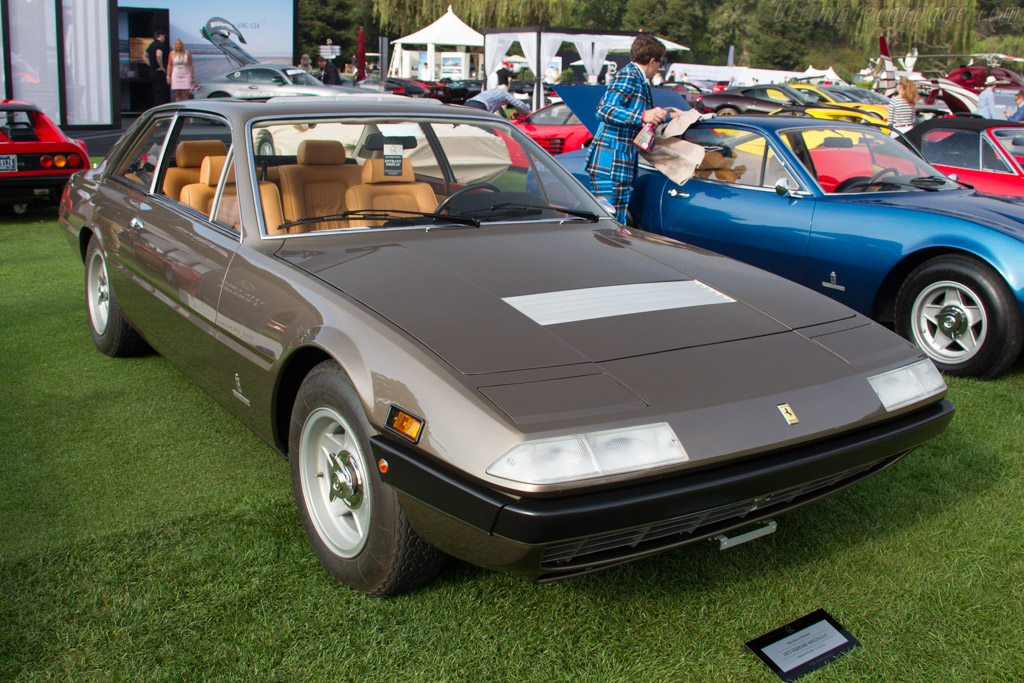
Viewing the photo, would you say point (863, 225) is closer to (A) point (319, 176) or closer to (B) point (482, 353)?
(A) point (319, 176)

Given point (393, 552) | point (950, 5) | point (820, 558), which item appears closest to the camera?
point (393, 552)

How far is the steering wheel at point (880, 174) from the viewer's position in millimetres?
5156

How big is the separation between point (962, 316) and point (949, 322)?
72 millimetres

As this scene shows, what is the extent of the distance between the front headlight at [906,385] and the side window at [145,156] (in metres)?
3.18

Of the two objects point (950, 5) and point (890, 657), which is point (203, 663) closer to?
point (890, 657)

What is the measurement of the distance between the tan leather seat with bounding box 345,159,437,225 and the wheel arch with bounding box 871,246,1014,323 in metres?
2.78

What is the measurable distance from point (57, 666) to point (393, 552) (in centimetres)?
85

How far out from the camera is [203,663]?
205 centimetres

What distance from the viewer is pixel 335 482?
7.70 feet

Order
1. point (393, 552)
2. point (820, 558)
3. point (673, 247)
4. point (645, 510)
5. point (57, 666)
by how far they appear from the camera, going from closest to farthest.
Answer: point (645, 510) < point (57, 666) < point (393, 552) < point (820, 558) < point (673, 247)

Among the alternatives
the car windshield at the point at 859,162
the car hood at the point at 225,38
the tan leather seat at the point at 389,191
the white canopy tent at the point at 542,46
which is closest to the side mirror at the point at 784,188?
the car windshield at the point at 859,162

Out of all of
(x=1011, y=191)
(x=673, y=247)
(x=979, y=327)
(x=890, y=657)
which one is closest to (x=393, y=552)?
(x=890, y=657)

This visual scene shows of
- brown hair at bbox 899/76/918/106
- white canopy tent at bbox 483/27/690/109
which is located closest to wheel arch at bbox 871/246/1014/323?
brown hair at bbox 899/76/918/106

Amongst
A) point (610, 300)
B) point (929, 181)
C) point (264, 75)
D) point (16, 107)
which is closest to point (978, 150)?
point (929, 181)
